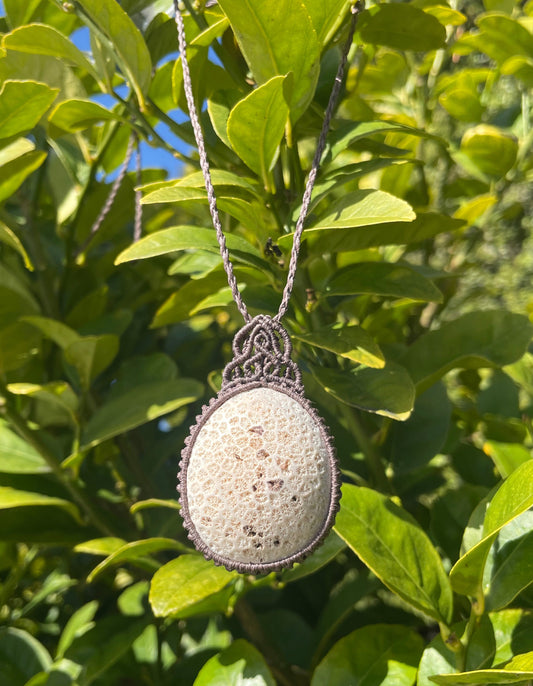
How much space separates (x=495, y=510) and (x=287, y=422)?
0.74 feet

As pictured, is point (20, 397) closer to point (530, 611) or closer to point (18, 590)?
point (18, 590)

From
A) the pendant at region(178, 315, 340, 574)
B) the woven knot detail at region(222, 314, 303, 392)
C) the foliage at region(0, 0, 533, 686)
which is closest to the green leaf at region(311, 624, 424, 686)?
the foliage at region(0, 0, 533, 686)

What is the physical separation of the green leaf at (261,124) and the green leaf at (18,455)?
49cm

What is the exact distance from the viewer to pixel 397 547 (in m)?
0.70

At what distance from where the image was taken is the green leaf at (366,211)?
615 mm

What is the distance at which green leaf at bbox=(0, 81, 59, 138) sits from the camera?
781 mm

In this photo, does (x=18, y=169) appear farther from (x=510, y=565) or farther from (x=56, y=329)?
(x=510, y=565)

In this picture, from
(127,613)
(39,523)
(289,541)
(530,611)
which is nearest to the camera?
(289,541)

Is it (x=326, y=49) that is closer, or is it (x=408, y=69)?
(x=326, y=49)

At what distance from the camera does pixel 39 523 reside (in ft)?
3.01

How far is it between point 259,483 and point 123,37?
53 centimetres

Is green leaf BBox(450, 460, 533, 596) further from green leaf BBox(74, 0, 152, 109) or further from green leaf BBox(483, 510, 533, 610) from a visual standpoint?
green leaf BBox(74, 0, 152, 109)

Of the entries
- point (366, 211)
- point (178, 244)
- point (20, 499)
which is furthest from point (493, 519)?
point (20, 499)

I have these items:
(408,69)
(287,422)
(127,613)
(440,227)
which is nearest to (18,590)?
(127,613)
